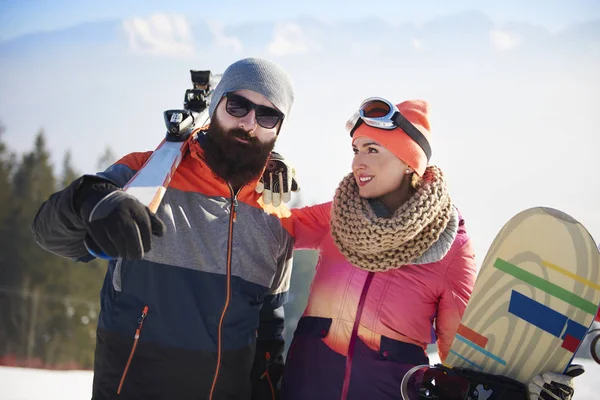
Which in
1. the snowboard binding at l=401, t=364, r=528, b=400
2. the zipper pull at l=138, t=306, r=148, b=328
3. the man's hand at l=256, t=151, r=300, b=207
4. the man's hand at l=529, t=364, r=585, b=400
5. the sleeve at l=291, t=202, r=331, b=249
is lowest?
the snowboard binding at l=401, t=364, r=528, b=400

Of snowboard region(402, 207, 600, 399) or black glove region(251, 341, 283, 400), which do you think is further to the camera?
black glove region(251, 341, 283, 400)

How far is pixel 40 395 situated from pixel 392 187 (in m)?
4.36

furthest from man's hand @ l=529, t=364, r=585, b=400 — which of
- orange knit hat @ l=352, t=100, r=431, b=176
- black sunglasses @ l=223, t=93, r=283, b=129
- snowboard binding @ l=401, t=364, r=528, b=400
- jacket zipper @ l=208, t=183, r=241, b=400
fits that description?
black sunglasses @ l=223, t=93, r=283, b=129

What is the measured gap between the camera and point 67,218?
180cm

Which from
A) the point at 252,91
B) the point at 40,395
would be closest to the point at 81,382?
the point at 40,395

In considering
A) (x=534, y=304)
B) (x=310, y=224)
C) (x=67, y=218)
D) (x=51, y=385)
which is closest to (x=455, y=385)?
(x=534, y=304)

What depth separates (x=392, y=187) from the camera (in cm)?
252

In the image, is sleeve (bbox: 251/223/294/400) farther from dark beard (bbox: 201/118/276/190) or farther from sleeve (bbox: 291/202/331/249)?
dark beard (bbox: 201/118/276/190)

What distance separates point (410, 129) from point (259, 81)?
0.73 meters

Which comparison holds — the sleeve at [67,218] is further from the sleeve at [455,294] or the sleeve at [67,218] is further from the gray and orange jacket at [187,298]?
the sleeve at [455,294]

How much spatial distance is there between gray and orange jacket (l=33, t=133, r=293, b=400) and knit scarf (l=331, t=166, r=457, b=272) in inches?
15.8

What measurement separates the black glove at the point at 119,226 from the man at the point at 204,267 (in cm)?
26

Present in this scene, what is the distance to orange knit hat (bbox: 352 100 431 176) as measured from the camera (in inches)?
97.7

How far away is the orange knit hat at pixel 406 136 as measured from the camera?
2482 millimetres
